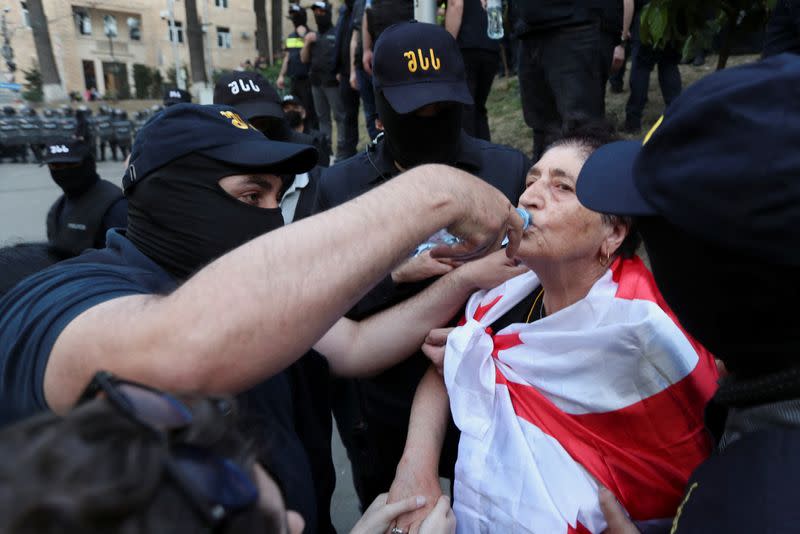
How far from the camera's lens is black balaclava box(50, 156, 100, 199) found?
14.8 ft

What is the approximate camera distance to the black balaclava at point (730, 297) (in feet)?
3.35

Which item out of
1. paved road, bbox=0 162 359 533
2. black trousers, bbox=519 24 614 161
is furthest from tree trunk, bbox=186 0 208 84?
black trousers, bbox=519 24 614 161

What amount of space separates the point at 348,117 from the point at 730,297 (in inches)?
269

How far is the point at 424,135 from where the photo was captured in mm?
2549

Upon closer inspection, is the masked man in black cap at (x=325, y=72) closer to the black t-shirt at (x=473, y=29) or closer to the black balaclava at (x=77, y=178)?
the black t-shirt at (x=473, y=29)

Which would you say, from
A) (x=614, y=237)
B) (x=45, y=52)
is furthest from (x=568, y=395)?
(x=45, y=52)

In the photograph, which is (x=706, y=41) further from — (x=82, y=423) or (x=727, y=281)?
(x=82, y=423)

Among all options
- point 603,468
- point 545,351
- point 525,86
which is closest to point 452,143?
point 545,351

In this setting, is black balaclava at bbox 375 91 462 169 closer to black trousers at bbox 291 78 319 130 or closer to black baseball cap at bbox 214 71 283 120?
black baseball cap at bbox 214 71 283 120

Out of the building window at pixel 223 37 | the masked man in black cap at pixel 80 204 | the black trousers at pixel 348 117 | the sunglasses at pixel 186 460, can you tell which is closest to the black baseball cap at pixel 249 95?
the masked man in black cap at pixel 80 204

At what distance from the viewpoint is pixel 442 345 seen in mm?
1941

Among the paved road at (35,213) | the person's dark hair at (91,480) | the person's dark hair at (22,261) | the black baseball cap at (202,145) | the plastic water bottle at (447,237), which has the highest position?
the black baseball cap at (202,145)

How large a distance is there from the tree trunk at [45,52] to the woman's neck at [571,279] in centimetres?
3206

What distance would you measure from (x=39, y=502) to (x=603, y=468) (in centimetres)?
125
